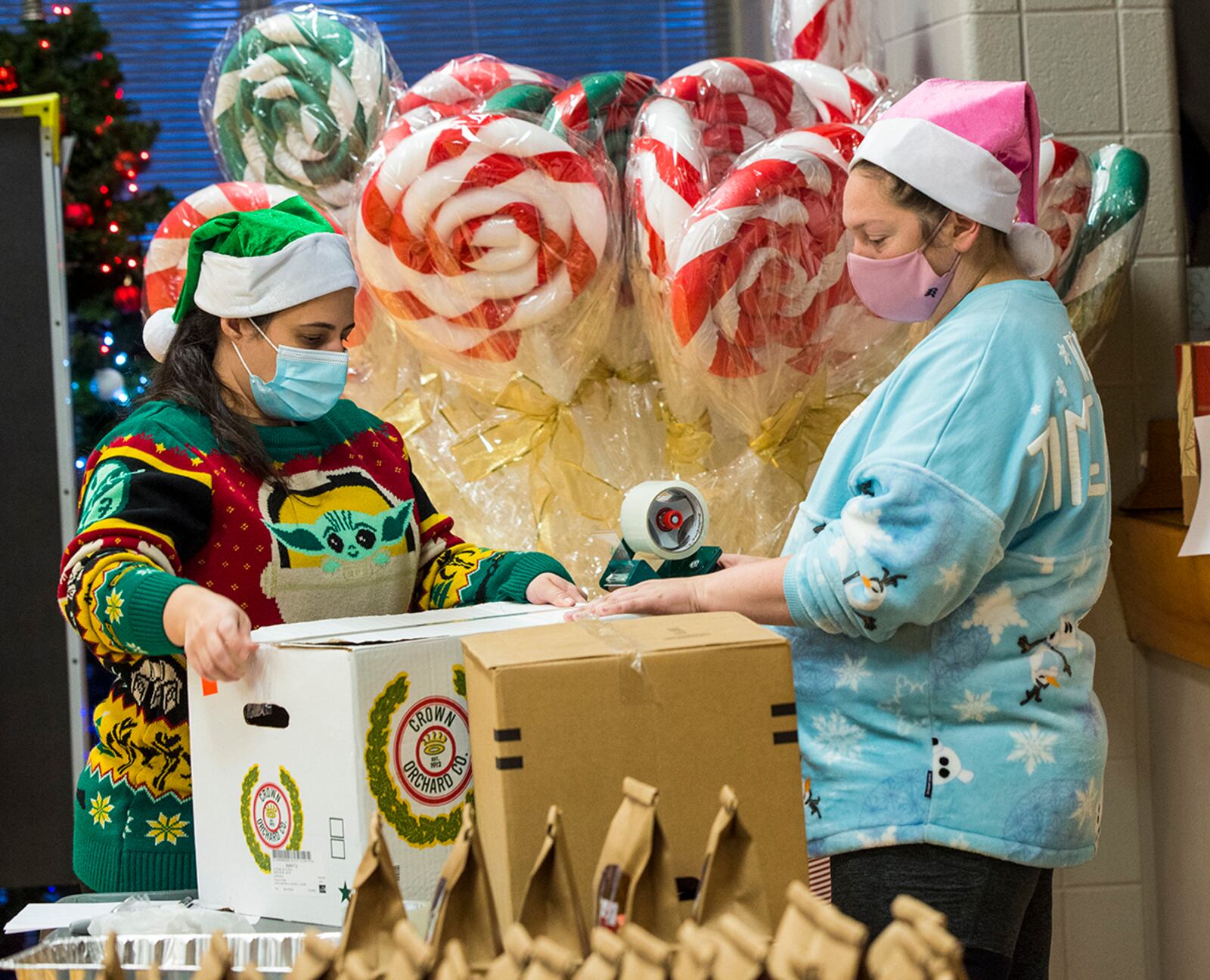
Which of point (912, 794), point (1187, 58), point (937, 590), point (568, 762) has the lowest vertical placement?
point (912, 794)

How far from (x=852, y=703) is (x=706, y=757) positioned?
1.08ft

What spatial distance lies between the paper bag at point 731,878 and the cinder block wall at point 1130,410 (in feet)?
5.05

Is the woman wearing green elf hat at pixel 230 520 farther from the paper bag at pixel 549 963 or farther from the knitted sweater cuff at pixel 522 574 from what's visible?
the paper bag at pixel 549 963

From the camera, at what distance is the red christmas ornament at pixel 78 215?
3781 millimetres

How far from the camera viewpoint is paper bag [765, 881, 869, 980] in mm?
869

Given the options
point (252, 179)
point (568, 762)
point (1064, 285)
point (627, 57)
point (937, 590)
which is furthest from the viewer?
point (627, 57)

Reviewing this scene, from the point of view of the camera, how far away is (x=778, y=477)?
7.32 feet

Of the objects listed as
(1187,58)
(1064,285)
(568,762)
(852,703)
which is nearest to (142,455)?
(568,762)

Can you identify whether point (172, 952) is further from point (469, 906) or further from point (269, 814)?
point (469, 906)

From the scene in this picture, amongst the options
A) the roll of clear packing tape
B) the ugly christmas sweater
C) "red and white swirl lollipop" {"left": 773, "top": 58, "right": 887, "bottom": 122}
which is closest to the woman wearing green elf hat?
the ugly christmas sweater

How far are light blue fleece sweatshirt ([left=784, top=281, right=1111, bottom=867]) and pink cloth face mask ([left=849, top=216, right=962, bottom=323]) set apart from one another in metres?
0.06

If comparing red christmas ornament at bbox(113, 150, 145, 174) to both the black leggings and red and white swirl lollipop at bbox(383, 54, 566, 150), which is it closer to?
red and white swirl lollipop at bbox(383, 54, 566, 150)

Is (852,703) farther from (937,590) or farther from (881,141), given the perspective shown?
(881,141)

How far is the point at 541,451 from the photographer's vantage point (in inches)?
90.5
